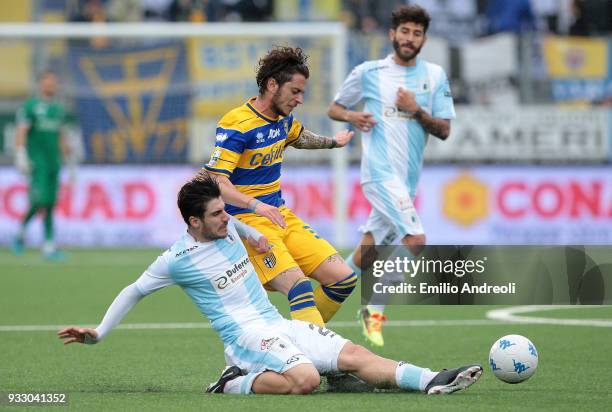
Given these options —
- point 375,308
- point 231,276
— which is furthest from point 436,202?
point 231,276

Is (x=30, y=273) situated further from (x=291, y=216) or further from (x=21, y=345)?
(x=291, y=216)

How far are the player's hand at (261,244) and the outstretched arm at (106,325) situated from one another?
893 mm

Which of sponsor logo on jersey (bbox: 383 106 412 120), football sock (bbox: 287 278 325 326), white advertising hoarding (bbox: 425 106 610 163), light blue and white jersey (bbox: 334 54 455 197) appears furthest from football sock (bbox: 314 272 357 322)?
white advertising hoarding (bbox: 425 106 610 163)

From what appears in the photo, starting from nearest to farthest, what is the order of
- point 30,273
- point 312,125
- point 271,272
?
point 271,272 → point 30,273 → point 312,125

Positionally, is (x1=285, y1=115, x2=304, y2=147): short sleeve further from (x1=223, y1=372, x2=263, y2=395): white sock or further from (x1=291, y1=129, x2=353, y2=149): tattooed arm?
(x1=223, y1=372, x2=263, y2=395): white sock

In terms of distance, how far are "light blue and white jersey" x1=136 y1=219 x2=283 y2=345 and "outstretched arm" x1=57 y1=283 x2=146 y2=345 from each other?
8 cm

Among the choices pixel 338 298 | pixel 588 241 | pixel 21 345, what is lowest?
pixel 588 241

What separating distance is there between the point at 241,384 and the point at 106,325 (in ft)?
2.88

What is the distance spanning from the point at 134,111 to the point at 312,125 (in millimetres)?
2897

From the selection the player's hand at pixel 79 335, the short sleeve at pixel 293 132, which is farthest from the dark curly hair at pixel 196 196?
the short sleeve at pixel 293 132

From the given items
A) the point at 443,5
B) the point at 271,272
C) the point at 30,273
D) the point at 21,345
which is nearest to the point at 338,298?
the point at 271,272

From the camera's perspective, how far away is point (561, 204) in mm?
19328

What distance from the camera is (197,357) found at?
9.30 metres

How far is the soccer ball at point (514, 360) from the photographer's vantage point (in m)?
7.48
